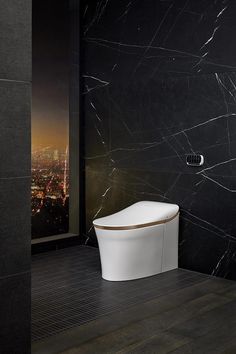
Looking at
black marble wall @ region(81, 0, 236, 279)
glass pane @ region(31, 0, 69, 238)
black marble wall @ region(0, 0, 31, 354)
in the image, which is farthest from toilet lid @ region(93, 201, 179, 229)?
black marble wall @ region(0, 0, 31, 354)

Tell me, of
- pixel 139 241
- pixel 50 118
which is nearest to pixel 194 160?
pixel 139 241

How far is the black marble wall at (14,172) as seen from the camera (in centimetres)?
210

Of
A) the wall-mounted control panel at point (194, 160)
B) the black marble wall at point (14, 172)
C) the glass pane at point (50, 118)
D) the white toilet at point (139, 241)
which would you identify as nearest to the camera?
the black marble wall at point (14, 172)

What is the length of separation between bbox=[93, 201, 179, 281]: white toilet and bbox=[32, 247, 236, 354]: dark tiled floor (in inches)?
3.3

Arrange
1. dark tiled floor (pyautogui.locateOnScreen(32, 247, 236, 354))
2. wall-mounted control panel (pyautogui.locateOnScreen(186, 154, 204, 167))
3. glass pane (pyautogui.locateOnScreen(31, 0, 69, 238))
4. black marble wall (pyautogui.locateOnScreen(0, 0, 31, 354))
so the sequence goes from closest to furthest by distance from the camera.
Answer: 1. black marble wall (pyautogui.locateOnScreen(0, 0, 31, 354))
2. dark tiled floor (pyautogui.locateOnScreen(32, 247, 236, 354))
3. wall-mounted control panel (pyautogui.locateOnScreen(186, 154, 204, 167))
4. glass pane (pyautogui.locateOnScreen(31, 0, 69, 238))

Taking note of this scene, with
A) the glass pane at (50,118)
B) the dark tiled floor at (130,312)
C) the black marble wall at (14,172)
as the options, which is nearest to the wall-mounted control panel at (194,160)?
the dark tiled floor at (130,312)

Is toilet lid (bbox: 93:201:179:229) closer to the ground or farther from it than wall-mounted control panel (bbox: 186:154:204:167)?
closer to the ground

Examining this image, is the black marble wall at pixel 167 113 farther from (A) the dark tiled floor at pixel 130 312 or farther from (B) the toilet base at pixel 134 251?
(A) the dark tiled floor at pixel 130 312

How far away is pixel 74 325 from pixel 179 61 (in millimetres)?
2239

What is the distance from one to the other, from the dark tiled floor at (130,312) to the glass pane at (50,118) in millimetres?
694

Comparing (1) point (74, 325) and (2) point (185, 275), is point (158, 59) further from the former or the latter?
(1) point (74, 325)

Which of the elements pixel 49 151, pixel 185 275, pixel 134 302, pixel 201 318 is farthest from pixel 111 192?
pixel 201 318

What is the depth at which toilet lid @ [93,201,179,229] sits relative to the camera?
363cm

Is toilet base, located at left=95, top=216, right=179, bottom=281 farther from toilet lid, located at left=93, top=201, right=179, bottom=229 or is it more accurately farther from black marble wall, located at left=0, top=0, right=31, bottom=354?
black marble wall, located at left=0, top=0, right=31, bottom=354
